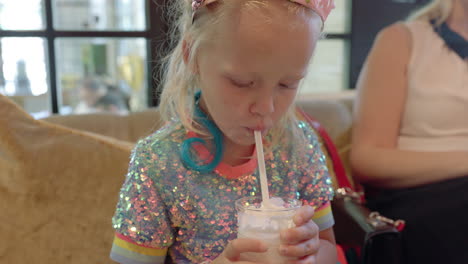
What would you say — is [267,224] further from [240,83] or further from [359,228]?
[359,228]

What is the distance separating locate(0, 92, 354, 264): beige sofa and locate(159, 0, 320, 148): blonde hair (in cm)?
24

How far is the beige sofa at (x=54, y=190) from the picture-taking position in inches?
43.6

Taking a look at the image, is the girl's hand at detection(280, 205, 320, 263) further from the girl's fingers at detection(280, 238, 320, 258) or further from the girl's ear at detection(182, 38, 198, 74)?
the girl's ear at detection(182, 38, 198, 74)

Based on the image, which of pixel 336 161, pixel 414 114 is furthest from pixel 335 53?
pixel 336 161

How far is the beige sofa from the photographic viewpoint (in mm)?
1108

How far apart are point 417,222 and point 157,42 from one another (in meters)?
1.26

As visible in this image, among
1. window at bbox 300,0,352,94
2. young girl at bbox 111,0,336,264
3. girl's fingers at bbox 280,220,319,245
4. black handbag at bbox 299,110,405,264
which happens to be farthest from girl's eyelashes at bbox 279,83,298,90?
window at bbox 300,0,352,94

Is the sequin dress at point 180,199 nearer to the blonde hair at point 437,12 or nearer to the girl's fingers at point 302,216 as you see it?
the girl's fingers at point 302,216

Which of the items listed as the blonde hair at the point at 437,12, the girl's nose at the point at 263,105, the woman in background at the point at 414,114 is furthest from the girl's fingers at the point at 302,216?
the blonde hair at the point at 437,12

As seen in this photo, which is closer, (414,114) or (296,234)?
(296,234)

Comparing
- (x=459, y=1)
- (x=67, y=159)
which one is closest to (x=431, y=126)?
(x=459, y=1)

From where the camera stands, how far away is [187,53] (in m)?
0.94

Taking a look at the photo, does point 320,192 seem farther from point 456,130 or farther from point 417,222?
point 456,130

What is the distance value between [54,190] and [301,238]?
2.18ft
